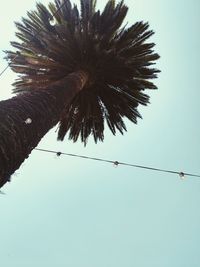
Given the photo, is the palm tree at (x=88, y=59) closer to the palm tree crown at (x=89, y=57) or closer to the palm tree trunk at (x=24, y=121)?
the palm tree crown at (x=89, y=57)

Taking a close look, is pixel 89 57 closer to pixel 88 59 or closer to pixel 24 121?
pixel 88 59

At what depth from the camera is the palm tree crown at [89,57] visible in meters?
7.95

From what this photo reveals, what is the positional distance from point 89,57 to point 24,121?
409cm

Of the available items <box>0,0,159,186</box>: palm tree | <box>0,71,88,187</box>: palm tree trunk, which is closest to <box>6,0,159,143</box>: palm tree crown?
<box>0,0,159,186</box>: palm tree

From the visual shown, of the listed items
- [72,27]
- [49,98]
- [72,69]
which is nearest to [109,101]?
[72,69]

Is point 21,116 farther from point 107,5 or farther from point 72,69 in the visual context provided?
point 107,5

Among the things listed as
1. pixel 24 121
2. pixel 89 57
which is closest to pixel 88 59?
pixel 89 57

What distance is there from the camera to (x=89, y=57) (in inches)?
318

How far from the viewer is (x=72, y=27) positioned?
316 inches

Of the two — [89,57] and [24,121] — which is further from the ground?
[89,57]

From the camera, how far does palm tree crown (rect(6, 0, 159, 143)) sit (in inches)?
313

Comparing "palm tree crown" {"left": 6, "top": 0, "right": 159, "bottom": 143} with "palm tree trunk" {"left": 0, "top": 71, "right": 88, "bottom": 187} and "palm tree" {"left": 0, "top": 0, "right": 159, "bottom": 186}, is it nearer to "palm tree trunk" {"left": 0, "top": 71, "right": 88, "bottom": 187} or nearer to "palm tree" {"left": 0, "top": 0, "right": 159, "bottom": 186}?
"palm tree" {"left": 0, "top": 0, "right": 159, "bottom": 186}

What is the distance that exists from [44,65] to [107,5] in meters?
2.03

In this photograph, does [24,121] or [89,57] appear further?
[89,57]
